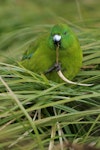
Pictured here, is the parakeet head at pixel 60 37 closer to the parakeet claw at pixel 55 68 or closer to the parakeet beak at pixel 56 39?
the parakeet beak at pixel 56 39

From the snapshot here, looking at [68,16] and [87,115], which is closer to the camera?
[87,115]

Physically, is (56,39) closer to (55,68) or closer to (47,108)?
(55,68)

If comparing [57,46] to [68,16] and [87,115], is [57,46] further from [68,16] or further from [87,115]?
[68,16]

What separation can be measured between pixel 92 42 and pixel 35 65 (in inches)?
23.3

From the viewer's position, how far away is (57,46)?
379cm

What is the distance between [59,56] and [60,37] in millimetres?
128

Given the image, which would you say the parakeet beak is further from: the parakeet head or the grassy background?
the grassy background

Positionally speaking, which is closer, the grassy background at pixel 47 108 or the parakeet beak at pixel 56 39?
the grassy background at pixel 47 108

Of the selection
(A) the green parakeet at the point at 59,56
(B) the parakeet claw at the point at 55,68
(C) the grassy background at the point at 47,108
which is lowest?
(C) the grassy background at the point at 47,108

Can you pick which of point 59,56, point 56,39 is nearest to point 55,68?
point 59,56

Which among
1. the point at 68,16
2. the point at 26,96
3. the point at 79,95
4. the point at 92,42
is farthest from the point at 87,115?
the point at 68,16

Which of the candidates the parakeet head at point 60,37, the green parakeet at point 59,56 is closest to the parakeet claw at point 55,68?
the green parakeet at point 59,56

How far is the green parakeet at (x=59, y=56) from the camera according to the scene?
3818 mm

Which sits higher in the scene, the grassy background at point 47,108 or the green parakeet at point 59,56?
the green parakeet at point 59,56
